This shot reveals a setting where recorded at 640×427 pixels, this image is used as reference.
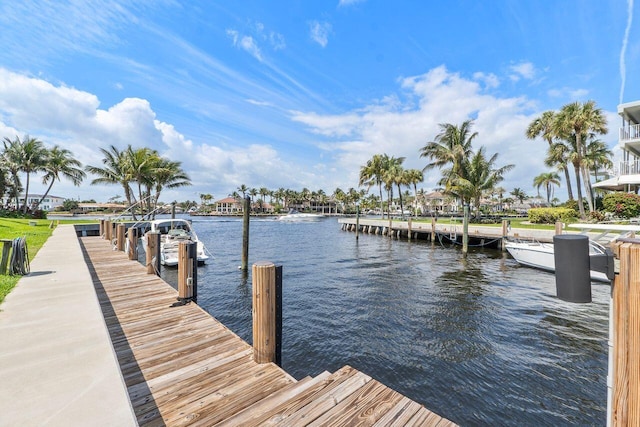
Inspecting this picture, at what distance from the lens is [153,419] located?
2.77 metres

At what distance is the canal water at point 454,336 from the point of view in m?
4.62

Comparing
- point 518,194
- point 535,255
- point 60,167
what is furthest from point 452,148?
point 518,194

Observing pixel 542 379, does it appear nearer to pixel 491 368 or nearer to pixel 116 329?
pixel 491 368

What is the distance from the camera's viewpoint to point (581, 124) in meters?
23.3

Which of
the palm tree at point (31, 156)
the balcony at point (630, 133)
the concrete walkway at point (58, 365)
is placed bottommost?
the concrete walkway at point (58, 365)

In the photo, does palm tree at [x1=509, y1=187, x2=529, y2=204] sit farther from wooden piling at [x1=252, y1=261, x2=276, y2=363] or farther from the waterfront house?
wooden piling at [x1=252, y1=261, x2=276, y2=363]

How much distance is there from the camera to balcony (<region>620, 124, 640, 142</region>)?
750 inches

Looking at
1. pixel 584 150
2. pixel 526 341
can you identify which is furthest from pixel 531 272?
pixel 584 150

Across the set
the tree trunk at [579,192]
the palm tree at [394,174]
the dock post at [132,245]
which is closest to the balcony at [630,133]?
the tree trunk at [579,192]

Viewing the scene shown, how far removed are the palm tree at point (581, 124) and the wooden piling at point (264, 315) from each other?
30.1 meters

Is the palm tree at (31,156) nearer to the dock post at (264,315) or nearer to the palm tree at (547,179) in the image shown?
the dock post at (264,315)

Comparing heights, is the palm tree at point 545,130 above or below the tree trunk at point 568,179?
above

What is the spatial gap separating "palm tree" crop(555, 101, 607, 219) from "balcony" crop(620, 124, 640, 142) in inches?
136

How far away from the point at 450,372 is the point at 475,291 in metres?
6.01
